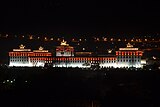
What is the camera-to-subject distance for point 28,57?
53625mm

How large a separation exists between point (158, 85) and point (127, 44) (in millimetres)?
30508

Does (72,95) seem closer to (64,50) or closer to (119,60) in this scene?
(119,60)

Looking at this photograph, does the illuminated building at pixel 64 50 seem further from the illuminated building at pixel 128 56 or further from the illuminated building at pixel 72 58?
the illuminated building at pixel 128 56

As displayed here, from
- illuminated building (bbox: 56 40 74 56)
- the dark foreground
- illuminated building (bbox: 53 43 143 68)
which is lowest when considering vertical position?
the dark foreground

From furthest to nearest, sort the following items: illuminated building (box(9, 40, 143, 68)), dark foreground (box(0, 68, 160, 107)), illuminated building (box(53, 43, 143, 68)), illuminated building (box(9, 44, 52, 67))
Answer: illuminated building (box(9, 44, 52, 67))
illuminated building (box(9, 40, 143, 68))
illuminated building (box(53, 43, 143, 68))
dark foreground (box(0, 68, 160, 107))

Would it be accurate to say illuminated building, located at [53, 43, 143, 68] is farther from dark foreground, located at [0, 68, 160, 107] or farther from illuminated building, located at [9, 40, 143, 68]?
dark foreground, located at [0, 68, 160, 107]

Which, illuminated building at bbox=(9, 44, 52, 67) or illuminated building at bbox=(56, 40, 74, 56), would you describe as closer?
illuminated building at bbox=(56, 40, 74, 56)

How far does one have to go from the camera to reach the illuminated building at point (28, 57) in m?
52.8

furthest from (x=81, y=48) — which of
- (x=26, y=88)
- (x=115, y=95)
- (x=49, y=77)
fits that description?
(x=115, y=95)

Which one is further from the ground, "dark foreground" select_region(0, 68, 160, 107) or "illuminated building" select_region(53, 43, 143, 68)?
"illuminated building" select_region(53, 43, 143, 68)

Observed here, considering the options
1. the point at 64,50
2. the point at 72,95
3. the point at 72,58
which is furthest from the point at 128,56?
the point at 72,95

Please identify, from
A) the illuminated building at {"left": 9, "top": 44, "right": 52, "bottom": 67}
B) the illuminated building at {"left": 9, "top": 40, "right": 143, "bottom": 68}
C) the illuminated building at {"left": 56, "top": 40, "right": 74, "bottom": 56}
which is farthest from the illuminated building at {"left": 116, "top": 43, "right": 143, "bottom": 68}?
the illuminated building at {"left": 9, "top": 44, "right": 52, "bottom": 67}

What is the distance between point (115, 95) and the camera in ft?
53.6

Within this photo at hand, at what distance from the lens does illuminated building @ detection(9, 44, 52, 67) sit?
52.8 metres
